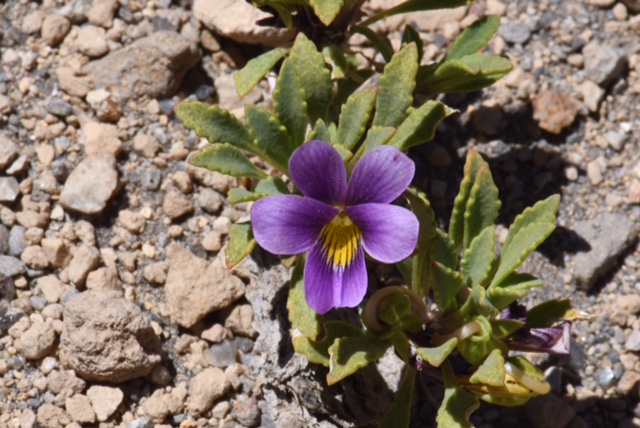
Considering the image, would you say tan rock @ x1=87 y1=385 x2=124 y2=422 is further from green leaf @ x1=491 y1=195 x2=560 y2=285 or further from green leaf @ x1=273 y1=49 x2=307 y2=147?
green leaf @ x1=491 y1=195 x2=560 y2=285

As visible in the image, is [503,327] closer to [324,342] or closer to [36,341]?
[324,342]

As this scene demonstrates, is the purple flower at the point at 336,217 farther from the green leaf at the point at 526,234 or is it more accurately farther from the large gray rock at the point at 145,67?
the large gray rock at the point at 145,67

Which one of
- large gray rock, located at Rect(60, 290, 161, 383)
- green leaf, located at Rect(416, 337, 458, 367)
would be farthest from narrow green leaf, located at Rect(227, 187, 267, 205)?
green leaf, located at Rect(416, 337, 458, 367)

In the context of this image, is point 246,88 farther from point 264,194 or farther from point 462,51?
point 462,51

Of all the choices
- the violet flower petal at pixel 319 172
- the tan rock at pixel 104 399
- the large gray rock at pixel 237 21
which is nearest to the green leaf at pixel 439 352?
the violet flower petal at pixel 319 172

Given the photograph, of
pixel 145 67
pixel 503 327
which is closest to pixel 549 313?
pixel 503 327

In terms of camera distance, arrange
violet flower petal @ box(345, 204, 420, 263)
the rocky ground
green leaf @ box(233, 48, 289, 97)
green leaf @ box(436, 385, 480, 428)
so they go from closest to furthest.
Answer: violet flower petal @ box(345, 204, 420, 263)
green leaf @ box(436, 385, 480, 428)
green leaf @ box(233, 48, 289, 97)
the rocky ground
